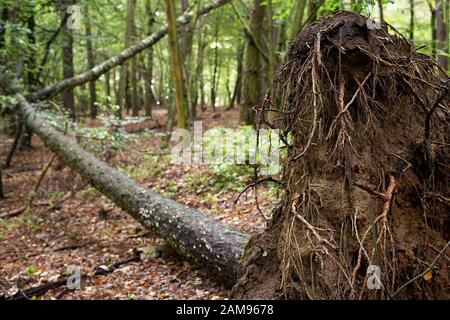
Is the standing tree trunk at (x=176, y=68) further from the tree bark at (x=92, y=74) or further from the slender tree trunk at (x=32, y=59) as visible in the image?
the slender tree trunk at (x=32, y=59)

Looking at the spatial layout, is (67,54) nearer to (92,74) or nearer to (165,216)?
(92,74)

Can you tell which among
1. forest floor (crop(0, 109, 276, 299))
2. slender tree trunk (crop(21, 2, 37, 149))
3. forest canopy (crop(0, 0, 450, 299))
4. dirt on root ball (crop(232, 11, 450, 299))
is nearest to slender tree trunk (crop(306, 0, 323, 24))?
forest canopy (crop(0, 0, 450, 299))

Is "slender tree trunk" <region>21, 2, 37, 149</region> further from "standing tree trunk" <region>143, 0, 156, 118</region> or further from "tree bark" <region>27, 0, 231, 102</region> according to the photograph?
"standing tree trunk" <region>143, 0, 156, 118</region>

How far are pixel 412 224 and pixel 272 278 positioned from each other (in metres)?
1.00

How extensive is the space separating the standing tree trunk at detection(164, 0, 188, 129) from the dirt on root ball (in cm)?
687

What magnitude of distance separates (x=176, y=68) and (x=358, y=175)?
7.67m

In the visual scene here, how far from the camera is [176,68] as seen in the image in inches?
376

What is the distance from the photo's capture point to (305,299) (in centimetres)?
231

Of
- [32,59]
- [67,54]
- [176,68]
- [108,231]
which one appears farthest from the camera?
[67,54]

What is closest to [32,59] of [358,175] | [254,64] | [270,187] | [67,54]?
[67,54]

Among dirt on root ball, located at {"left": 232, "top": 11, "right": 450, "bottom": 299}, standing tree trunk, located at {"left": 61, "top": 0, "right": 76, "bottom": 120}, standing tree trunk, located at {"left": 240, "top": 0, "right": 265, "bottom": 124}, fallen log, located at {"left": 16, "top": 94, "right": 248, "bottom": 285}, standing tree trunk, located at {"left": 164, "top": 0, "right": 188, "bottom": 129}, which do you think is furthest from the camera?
standing tree trunk, located at {"left": 61, "top": 0, "right": 76, "bottom": 120}

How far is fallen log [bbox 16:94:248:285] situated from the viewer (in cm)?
473
